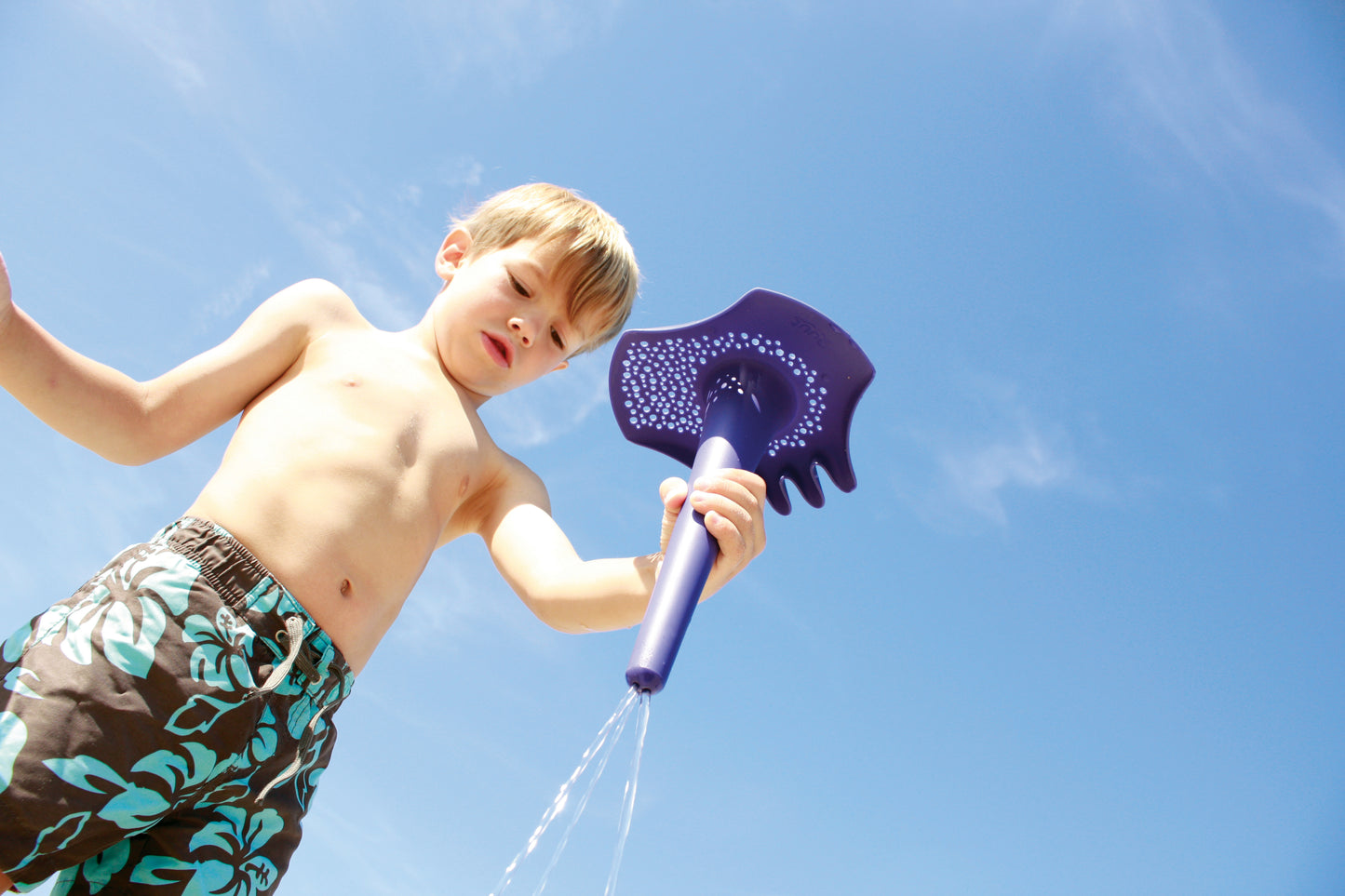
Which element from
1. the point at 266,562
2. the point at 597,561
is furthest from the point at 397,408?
the point at 597,561


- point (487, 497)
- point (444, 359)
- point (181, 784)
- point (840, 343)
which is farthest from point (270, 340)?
point (840, 343)

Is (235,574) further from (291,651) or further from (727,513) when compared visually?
(727,513)

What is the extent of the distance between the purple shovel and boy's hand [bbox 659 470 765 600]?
108 mm

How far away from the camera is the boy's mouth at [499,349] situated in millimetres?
Result: 2688

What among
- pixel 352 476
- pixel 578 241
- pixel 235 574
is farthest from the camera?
pixel 578 241

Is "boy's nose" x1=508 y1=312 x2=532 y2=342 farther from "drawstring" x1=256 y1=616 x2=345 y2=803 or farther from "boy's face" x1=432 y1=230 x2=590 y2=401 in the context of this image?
"drawstring" x1=256 y1=616 x2=345 y2=803

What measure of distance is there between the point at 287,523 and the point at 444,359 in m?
0.85

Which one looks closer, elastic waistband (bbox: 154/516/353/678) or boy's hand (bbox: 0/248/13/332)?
boy's hand (bbox: 0/248/13/332)

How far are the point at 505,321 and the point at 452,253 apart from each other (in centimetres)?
57

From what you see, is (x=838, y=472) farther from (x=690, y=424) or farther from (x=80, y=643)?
(x=80, y=643)

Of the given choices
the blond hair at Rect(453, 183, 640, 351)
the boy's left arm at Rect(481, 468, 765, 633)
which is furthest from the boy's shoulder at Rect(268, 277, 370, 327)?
the boy's left arm at Rect(481, 468, 765, 633)

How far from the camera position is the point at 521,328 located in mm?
2695

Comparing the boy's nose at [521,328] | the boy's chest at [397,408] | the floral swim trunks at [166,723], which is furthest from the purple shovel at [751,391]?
the floral swim trunks at [166,723]

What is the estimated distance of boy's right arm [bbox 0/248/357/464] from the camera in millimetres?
1937
